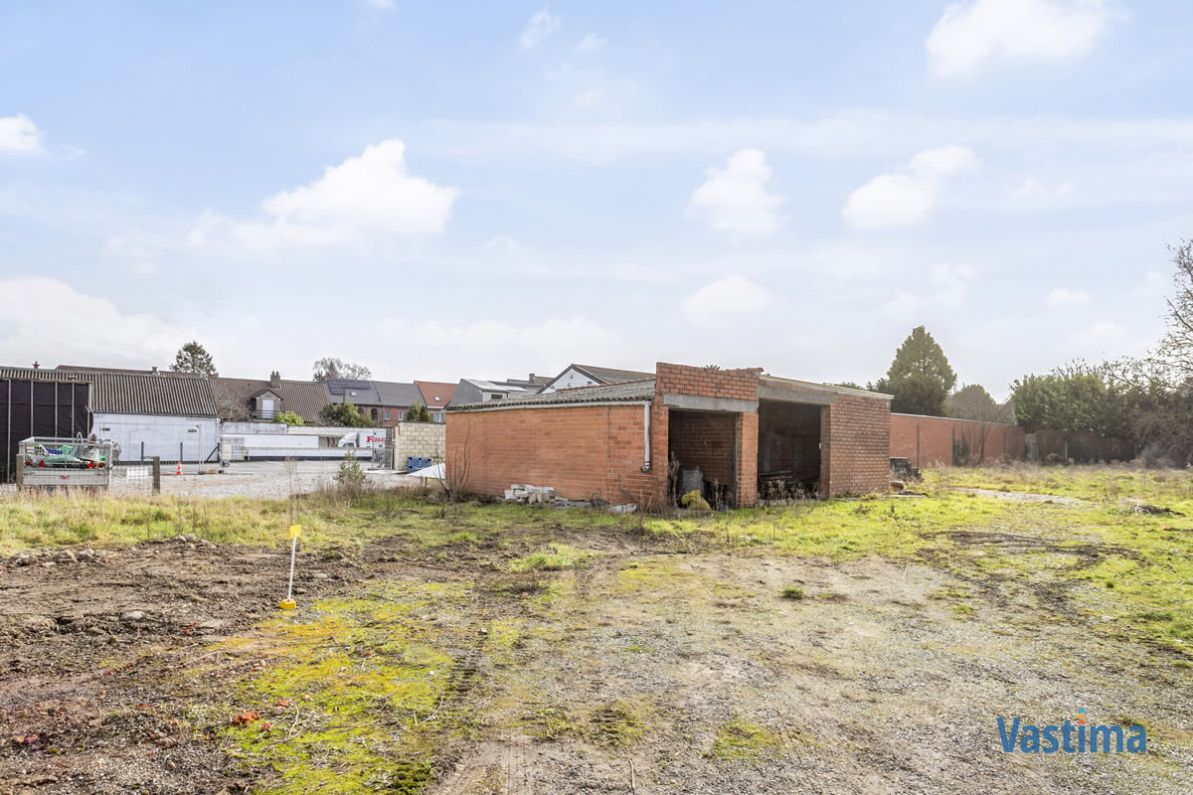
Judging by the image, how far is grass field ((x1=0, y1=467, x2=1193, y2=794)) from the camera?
135 inches

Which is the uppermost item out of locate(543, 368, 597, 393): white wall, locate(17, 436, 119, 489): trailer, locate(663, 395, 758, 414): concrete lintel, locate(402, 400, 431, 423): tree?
locate(543, 368, 597, 393): white wall

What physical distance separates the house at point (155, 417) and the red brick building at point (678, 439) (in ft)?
75.6

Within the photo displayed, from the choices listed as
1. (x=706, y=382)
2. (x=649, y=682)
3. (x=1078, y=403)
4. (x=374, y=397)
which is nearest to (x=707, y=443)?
(x=706, y=382)

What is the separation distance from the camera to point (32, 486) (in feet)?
46.9

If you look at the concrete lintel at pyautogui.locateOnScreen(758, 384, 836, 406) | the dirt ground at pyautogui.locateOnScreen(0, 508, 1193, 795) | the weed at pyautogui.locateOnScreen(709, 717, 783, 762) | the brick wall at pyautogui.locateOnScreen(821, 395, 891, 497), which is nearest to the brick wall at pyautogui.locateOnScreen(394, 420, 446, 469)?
the brick wall at pyautogui.locateOnScreen(821, 395, 891, 497)

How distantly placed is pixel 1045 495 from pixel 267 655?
1978 centimetres

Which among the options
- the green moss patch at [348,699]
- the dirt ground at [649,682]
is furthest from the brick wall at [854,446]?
the green moss patch at [348,699]

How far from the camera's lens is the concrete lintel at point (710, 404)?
13.7m

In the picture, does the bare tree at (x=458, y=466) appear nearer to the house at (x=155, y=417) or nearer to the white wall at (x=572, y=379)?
the white wall at (x=572, y=379)

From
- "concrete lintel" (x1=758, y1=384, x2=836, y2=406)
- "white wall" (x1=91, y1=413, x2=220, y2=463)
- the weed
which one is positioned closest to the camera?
the weed

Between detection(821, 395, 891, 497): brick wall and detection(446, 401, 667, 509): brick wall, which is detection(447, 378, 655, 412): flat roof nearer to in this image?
detection(446, 401, 667, 509): brick wall

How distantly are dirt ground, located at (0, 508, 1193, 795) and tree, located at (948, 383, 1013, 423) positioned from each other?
40.9 meters

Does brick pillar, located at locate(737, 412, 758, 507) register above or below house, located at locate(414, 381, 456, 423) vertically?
below

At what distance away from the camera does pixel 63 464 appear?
54.5 ft
